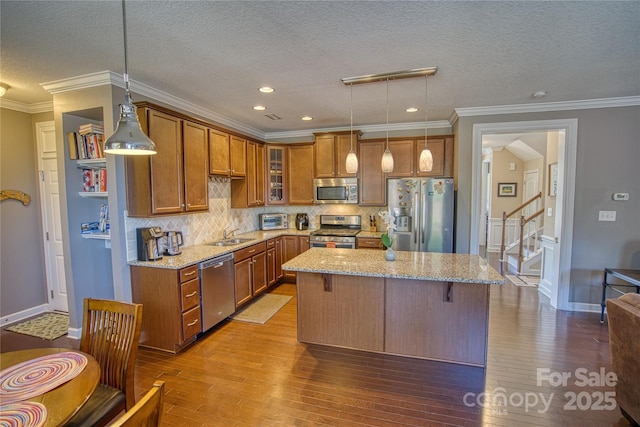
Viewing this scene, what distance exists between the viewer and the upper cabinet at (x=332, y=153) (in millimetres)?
4809

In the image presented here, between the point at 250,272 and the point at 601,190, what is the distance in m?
4.57

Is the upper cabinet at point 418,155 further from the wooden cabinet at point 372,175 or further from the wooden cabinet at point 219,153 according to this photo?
the wooden cabinet at point 219,153

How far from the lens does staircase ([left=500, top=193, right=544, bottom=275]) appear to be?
5672mm

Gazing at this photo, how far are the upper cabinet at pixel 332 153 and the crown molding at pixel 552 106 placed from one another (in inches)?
64.4

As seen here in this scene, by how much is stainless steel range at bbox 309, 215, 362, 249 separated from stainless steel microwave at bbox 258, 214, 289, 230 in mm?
681

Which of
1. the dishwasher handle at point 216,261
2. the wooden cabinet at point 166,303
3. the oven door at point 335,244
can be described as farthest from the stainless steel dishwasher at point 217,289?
the oven door at point 335,244

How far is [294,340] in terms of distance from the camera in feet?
10.4

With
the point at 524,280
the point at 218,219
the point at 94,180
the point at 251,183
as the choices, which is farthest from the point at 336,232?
the point at 524,280

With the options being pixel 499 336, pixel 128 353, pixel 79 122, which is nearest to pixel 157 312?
pixel 128 353

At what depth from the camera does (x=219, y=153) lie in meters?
3.90

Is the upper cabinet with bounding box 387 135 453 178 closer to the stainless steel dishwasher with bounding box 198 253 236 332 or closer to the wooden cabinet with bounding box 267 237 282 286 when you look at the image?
the wooden cabinet with bounding box 267 237 282 286

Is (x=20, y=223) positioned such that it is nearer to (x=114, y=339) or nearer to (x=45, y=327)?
(x=45, y=327)

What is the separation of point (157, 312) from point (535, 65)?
13.5 ft

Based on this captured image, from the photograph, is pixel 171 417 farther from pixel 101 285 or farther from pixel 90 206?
pixel 90 206
